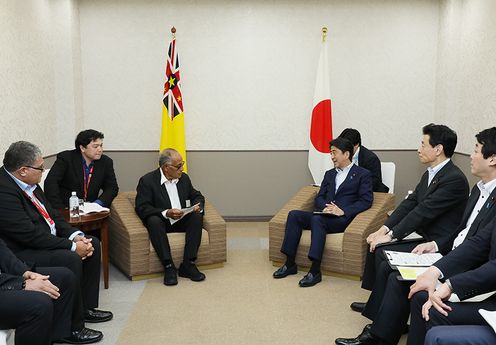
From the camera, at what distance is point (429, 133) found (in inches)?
139

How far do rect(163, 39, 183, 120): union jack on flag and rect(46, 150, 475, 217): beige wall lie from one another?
2.13 feet

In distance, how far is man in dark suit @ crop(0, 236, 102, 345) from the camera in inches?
98.7

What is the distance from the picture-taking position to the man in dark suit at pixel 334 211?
438 cm

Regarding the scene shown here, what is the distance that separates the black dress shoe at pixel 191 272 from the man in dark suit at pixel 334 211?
0.66 meters

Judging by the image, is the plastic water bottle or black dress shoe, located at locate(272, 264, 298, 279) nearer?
the plastic water bottle

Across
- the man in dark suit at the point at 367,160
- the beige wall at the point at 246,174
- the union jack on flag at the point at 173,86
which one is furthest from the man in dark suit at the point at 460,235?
the union jack on flag at the point at 173,86

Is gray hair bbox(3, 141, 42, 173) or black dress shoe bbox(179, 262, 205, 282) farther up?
gray hair bbox(3, 141, 42, 173)

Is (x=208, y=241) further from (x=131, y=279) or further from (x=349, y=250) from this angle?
(x=349, y=250)

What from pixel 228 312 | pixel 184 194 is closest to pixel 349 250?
pixel 228 312

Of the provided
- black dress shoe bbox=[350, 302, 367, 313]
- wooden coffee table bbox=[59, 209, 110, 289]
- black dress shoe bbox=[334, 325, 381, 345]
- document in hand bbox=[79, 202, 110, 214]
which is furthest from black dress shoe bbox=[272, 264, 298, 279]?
document in hand bbox=[79, 202, 110, 214]

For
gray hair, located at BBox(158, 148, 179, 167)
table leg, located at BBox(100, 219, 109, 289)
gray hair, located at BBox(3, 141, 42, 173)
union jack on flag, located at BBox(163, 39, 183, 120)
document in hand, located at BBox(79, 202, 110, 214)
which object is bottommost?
table leg, located at BBox(100, 219, 109, 289)

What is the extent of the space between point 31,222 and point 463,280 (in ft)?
8.19

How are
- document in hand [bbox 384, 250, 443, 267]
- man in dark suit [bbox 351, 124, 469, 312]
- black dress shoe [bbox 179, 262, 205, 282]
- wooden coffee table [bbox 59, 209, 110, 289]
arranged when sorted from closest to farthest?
document in hand [bbox 384, 250, 443, 267], man in dark suit [bbox 351, 124, 469, 312], wooden coffee table [bbox 59, 209, 110, 289], black dress shoe [bbox 179, 262, 205, 282]

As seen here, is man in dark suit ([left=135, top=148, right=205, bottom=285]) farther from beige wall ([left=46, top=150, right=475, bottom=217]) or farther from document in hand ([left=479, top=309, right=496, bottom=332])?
document in hand ([left=479, top=309, right=496, bottom=332])
